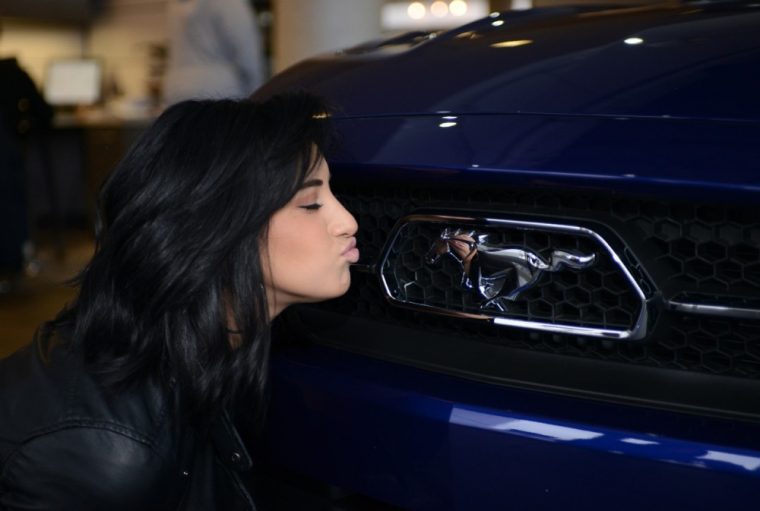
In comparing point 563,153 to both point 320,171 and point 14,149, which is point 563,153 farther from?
point 14,149

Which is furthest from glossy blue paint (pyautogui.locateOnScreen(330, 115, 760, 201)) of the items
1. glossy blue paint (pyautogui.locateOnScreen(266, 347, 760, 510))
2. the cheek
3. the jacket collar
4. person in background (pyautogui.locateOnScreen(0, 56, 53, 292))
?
person in background (pyautogui.locateOnScreen(0, 56, 53, 292))

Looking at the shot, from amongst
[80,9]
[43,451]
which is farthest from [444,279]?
[80,9]

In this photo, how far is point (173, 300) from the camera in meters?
1.28

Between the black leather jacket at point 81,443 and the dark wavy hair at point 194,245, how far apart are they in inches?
1.2

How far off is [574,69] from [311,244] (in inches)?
16.2

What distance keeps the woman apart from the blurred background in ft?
7.82

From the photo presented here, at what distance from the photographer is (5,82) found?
220 inches

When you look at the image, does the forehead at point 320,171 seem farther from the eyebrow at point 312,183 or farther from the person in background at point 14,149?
the person in background at point 14,149

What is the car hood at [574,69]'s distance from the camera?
3.91 ft

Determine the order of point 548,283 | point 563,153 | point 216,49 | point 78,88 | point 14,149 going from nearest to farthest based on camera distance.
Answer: point 563,153 → point 548,283 → point 216,49 → point 14,149 → point 78,88

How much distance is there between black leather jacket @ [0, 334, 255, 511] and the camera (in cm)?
122

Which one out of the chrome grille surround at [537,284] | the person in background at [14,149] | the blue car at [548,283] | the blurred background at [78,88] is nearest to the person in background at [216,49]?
the blurred background at [78,88]

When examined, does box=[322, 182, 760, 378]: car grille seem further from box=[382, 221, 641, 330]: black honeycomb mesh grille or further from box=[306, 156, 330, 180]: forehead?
box=[306, 156, 330, 180]: forehead

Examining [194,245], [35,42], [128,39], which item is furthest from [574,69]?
[35,42]
